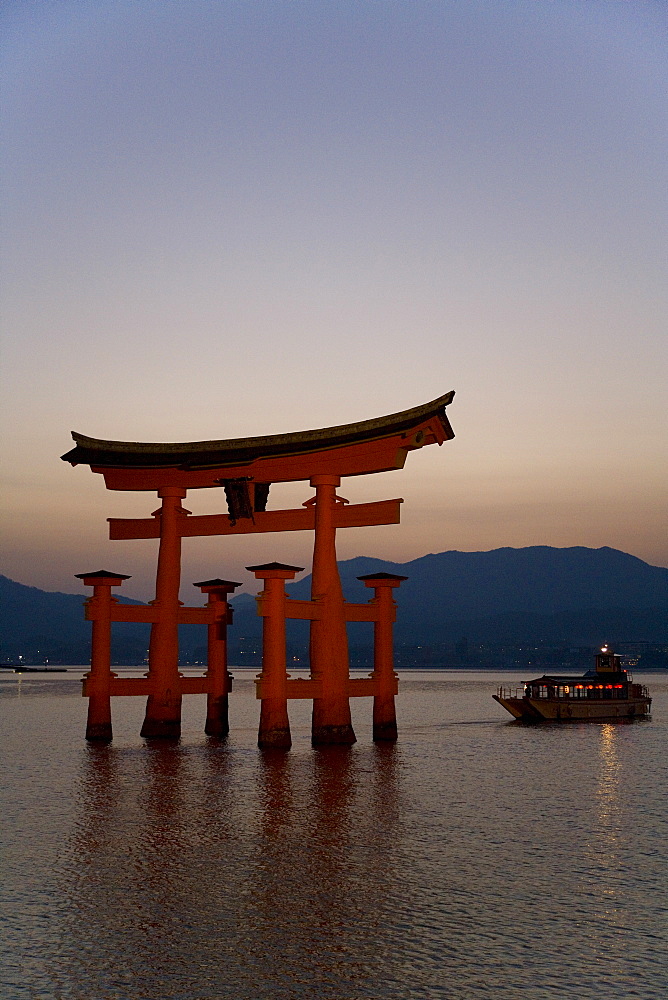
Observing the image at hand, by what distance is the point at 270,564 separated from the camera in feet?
106

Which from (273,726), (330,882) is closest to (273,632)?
(273,726)

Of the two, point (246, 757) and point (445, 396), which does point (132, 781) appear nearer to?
point (246, 757)

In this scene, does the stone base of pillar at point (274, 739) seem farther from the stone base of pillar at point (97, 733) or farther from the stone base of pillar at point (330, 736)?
the stone base of pillar at point (97, 733)

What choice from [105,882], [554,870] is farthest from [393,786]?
[105,882]

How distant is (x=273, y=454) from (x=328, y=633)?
6.92m

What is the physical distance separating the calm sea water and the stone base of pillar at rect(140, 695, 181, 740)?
507cm

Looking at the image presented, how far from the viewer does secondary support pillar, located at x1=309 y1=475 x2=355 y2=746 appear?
33.8 meters

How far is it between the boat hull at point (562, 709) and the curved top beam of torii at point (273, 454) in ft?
97.4

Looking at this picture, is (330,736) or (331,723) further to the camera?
(330,736)

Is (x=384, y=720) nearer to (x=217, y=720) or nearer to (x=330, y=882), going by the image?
(x=217, y=720)

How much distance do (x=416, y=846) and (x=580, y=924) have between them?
6.02 m

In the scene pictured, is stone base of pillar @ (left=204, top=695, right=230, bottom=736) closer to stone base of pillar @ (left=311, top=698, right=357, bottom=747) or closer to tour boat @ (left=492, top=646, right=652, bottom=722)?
stone base of pillar @ (left=311, top=698, right=357, bottom=747)

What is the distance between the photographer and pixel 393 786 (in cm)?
2792

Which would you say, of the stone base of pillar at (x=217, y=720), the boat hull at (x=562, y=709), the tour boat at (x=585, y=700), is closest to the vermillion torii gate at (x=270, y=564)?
the stone base of pillar at (x=217, y=720)
